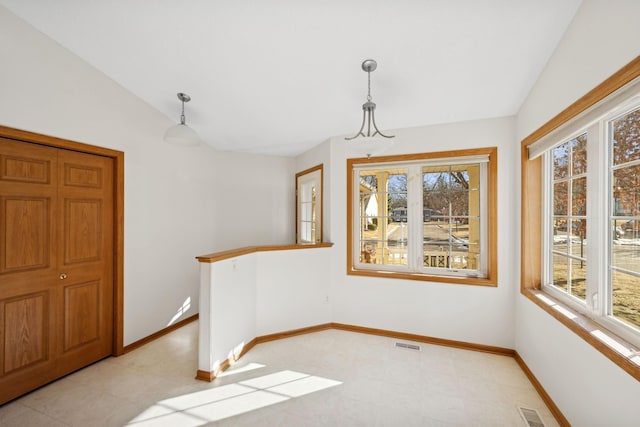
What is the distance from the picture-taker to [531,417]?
1.80 meters

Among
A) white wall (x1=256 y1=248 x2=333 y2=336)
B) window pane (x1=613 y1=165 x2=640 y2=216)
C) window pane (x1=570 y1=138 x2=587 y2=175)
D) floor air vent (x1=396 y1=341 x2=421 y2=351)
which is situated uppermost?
window pane (x1=570 y1=138 x2=587 y2=175)

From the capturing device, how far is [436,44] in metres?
1.87

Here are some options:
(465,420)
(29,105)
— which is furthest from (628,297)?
(29,105)

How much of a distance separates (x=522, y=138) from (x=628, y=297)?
1495mm

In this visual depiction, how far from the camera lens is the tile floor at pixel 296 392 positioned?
5.93ft

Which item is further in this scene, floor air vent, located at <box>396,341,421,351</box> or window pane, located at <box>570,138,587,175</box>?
floor air vent, located at <box>396,341,421,351</box>

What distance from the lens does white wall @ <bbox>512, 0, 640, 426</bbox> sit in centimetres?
124

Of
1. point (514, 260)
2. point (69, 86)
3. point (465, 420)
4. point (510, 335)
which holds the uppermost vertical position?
point (69, 86)

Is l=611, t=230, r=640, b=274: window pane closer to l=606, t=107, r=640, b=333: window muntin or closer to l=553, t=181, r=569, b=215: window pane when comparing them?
l=606, t=107, r=640, b=333: window muntin

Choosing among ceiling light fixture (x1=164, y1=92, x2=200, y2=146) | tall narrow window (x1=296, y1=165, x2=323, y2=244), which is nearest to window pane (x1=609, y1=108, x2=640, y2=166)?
tall narrow window (x1=296, y1=165, x2=323, y2=244)

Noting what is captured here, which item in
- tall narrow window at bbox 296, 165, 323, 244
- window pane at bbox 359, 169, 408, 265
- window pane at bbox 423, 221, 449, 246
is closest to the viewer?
window pane at bbox 423, 221, 449, 246

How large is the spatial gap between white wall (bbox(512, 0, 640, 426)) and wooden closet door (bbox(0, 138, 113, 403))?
3653 mm

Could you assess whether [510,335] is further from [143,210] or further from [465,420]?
[143,210]

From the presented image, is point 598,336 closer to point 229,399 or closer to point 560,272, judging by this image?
point 560,272
